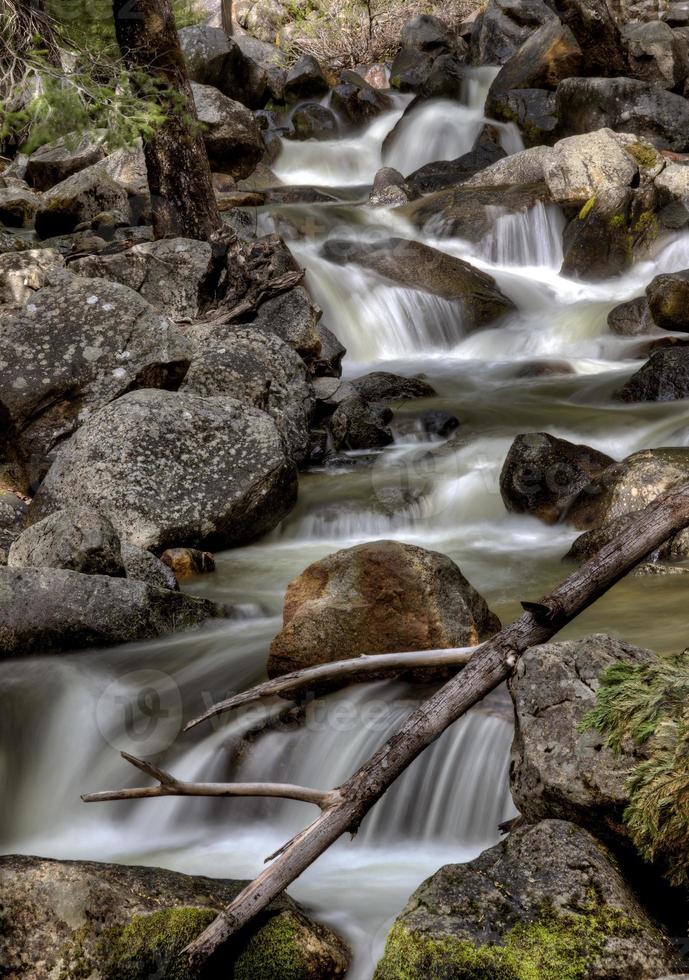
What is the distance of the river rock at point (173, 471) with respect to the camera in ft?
24.7

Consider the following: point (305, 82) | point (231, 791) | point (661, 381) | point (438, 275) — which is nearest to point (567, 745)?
point (231, 791)

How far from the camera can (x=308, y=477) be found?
30.9ft

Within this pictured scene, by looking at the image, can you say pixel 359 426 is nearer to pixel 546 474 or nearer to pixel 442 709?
pixel 546 474

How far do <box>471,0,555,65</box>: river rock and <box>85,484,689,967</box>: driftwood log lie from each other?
22.6 m

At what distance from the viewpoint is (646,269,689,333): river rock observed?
11.5m

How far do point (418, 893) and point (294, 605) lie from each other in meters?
2.44

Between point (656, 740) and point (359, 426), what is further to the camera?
point (359, 426)

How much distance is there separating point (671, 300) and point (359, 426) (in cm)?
419

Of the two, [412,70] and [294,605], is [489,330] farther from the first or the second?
[412,70]

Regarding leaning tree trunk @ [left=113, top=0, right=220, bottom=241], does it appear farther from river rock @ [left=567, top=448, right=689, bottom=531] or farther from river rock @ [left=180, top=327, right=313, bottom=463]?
river rock @ [left=567, top=448, right=689, bottom=531]

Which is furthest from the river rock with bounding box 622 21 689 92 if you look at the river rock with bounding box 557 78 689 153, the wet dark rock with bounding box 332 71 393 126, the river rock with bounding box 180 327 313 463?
the river rock with bounding box 180 327 313 463

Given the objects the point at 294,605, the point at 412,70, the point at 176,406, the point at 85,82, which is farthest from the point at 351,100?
the point at 294,605

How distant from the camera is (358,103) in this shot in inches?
864

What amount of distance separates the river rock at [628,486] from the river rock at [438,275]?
6.39m
